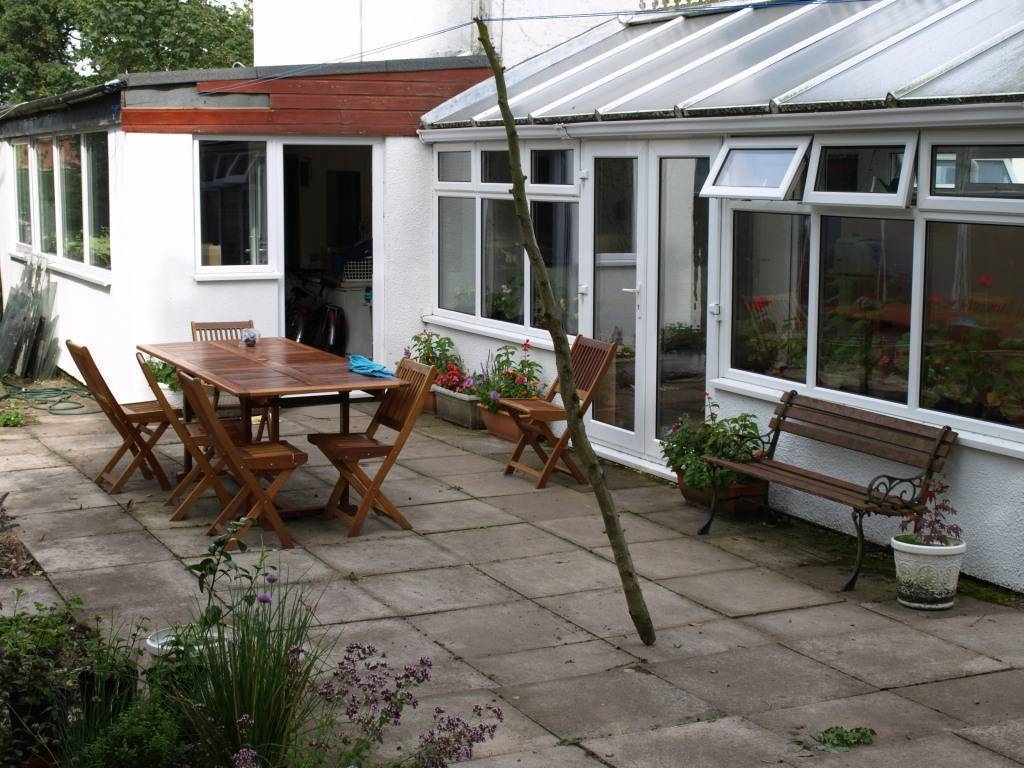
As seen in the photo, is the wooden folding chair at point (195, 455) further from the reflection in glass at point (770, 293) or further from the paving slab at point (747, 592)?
the reflection in glass at point (770, 293)

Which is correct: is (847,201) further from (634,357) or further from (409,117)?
(409,117)

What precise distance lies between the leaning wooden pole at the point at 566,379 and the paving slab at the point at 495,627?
37 centimetres

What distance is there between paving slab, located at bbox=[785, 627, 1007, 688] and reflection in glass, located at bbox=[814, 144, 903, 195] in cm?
254

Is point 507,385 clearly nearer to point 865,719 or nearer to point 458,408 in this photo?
point 458,408

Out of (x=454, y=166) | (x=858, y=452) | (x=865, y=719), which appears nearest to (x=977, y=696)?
(x=865, y=719)

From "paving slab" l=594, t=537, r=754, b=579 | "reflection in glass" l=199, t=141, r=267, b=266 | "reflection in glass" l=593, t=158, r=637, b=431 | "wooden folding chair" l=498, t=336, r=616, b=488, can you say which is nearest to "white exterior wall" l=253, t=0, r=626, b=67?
"reflection in glass" l=199, t=141, r=267, b=266

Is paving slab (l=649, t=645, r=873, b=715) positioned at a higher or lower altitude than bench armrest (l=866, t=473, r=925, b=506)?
lower

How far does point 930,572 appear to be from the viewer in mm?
6684

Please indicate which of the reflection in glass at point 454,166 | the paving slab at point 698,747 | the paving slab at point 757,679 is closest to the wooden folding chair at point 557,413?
the reflection in glass at point 454,166

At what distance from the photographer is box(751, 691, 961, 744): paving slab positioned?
5137mm

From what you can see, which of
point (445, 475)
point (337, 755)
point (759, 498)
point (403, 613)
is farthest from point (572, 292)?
point (337, 755)

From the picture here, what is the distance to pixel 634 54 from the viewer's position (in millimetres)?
11320

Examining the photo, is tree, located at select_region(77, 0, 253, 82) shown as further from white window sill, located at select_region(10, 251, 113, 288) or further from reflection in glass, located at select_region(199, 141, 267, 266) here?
reflection in glass, located at select_region(199, 141, 267, 266)

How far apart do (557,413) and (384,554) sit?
7.22ft
